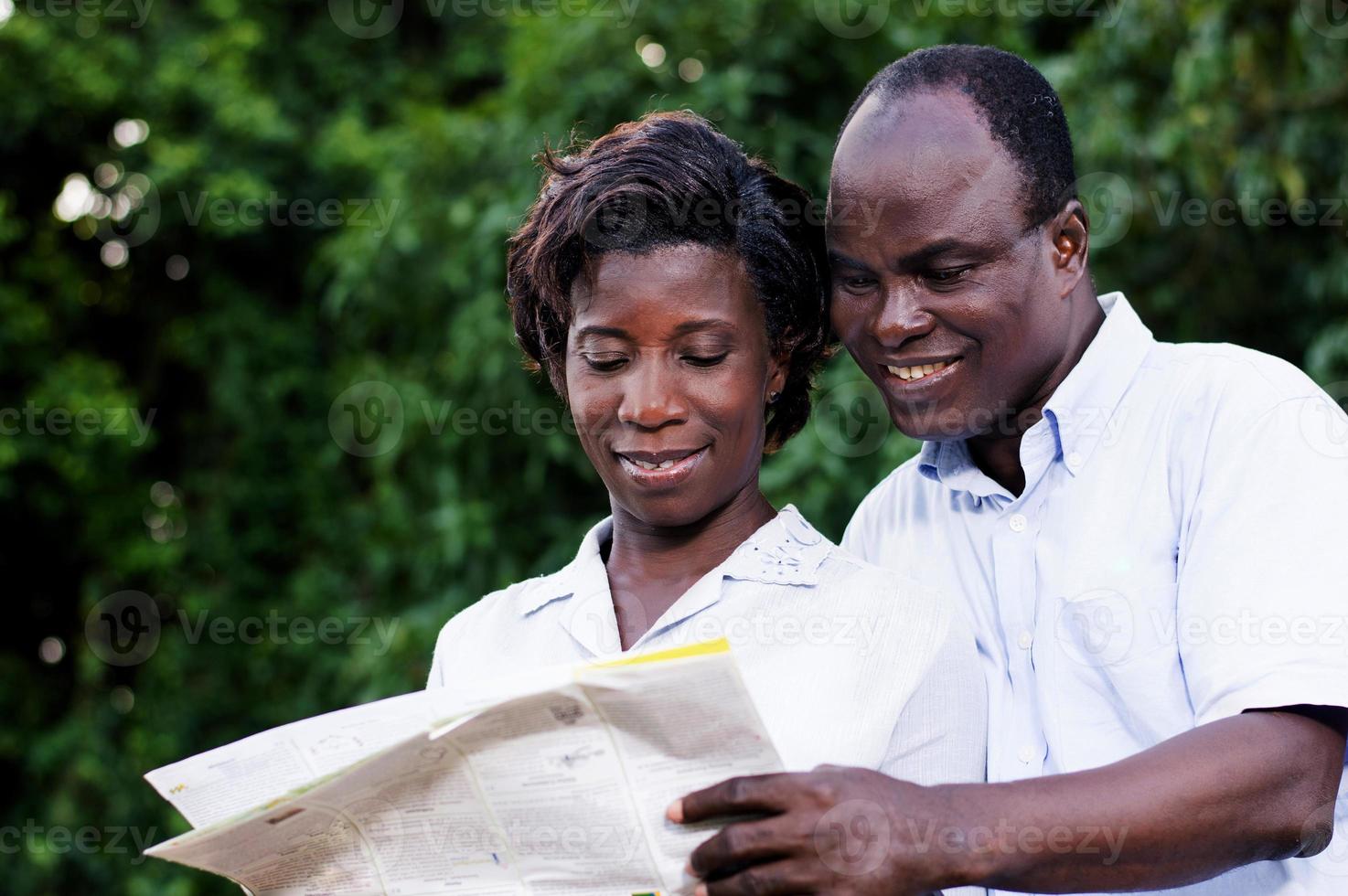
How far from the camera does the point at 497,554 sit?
4387mm

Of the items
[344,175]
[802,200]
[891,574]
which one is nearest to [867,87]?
[802,200]

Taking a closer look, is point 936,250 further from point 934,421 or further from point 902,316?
point 934,421

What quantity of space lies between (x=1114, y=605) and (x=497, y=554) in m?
2.79

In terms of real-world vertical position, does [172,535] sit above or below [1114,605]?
above

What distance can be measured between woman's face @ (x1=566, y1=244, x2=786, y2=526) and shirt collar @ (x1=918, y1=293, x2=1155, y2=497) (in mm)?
431

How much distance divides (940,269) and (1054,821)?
2.71ft

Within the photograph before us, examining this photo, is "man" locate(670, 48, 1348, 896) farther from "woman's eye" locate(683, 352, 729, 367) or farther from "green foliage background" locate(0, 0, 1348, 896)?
"green foliage background" locate(0, 0, 1348, 896)

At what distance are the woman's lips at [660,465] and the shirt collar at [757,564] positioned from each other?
14cm

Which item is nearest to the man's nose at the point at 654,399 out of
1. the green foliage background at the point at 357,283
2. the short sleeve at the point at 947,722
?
the short sleeve at the point at 947,722

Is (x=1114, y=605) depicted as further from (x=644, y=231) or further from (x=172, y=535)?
(x=172, y=535)

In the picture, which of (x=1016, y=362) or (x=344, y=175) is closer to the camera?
(x=1016, y=362)

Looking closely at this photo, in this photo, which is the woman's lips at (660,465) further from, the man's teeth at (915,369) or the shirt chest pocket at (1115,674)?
the shirt chest pocket at (1115,674)

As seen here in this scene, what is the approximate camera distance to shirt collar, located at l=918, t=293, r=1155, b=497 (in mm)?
1974

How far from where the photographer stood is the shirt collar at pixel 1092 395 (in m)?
1.97
